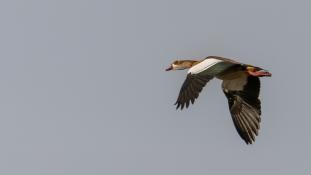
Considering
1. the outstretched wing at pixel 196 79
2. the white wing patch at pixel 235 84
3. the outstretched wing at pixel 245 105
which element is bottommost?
the outstretched wing at pixel 245 105

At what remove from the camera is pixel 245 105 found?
24.2 m

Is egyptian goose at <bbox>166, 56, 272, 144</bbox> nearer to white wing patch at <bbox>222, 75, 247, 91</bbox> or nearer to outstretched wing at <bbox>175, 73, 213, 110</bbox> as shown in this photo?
white wing patch at <bbox>222, 75, 247, 91</bbox>

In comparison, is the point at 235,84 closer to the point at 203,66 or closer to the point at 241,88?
the point at 241,88

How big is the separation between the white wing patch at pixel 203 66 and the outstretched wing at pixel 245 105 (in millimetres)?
1173

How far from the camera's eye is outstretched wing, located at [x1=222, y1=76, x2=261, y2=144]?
23.8m

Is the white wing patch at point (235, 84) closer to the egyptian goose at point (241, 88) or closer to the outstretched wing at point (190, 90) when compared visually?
the egyptian goose at point (241, 88)

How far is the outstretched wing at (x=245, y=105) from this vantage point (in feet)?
78.0

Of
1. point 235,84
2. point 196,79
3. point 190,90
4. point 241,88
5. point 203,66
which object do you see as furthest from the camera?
point 235,84

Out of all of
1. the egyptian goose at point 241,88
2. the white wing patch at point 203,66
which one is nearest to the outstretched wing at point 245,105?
the egyptian goose at point 241,88

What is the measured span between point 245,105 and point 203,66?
2237mm

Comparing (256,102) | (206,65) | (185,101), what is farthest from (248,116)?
(185,101)

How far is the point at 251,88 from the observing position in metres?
24.0

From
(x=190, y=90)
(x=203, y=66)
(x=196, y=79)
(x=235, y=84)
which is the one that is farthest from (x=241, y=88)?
(x=190, y=90)

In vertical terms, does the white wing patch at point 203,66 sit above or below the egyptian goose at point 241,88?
above
